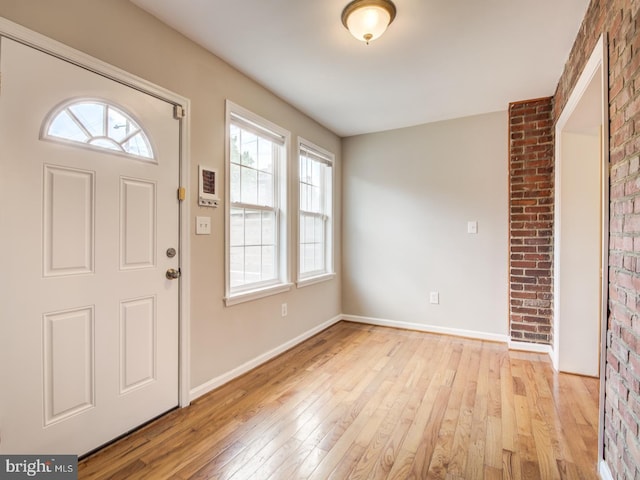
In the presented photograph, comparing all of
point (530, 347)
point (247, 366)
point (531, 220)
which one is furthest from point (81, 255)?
point (530, 347)

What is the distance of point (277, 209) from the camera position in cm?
314

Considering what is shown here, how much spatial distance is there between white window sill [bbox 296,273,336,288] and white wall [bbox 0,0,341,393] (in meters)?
0.10

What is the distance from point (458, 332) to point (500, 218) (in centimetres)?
137

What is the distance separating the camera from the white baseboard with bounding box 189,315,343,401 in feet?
7.41

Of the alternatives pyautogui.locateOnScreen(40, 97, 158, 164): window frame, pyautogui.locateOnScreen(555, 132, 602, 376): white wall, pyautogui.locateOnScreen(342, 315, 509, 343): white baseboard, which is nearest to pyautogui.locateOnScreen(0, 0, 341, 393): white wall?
pyautogui.locateOnScreen(40, 97, 158, 164): window frame

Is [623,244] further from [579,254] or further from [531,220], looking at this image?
[531,220]

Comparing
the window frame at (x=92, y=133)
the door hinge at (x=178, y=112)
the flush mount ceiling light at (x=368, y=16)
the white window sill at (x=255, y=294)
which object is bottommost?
the white window sill at (x=255, y=294)

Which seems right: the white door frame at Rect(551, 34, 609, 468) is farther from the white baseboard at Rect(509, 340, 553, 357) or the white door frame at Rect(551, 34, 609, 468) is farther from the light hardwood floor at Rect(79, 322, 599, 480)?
the white baseboard at Rect(509, 340, 553, 357)

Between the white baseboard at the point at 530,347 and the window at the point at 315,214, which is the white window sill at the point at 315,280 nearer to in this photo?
the window at the point at 315,214

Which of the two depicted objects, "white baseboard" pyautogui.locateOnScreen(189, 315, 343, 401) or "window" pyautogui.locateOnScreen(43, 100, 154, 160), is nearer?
"window" pyautogui.locateOnScreen(43, 100, 154, 160)

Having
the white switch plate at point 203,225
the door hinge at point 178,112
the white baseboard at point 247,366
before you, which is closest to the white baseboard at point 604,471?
the white baseboard at point 247,366

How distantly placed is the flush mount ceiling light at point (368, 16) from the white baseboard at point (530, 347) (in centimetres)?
314

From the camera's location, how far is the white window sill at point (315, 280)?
341cm

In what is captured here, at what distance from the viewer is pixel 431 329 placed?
379 centimetres
